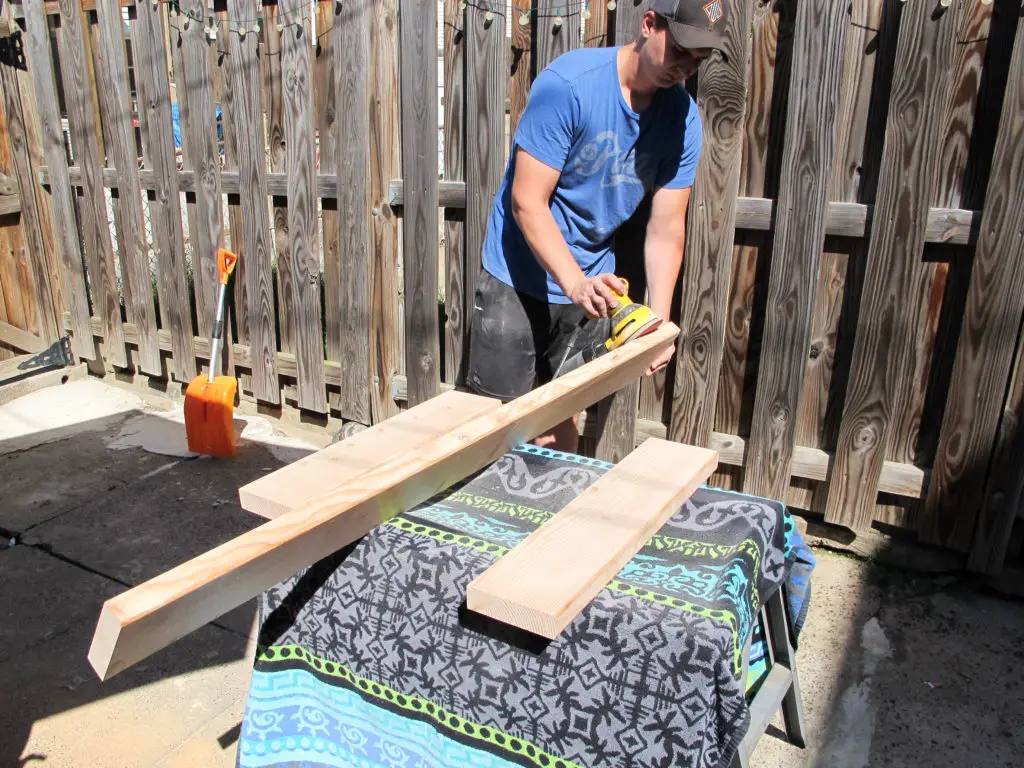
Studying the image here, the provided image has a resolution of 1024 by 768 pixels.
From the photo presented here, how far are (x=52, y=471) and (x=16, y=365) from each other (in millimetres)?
1611

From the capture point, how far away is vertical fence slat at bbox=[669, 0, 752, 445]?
118 inches

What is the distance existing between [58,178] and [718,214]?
4362 mm

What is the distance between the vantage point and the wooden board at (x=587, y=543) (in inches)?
56.7

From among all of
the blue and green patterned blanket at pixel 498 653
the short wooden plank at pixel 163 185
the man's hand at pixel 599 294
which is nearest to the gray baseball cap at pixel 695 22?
the man's hand at pixel 599 294

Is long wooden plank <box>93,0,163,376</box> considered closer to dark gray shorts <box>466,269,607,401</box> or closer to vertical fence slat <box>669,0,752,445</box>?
dark gray shorts <box>466,269,607,401</box>

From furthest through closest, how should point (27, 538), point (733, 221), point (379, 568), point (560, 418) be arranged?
1. point (27, 538)
2. point (733, 221)
3. point (560, 418)
4. point (379, 568)

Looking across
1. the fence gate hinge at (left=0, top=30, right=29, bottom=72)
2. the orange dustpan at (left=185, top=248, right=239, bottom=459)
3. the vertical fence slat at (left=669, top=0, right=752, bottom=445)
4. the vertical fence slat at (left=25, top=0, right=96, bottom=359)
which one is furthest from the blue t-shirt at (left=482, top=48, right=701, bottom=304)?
the fence gate hinge at (left=0, top=30, right=29, bottom=72)

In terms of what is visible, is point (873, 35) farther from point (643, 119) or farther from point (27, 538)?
point (27, 538)

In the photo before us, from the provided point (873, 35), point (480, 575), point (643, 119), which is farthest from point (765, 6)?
point (480, 575)

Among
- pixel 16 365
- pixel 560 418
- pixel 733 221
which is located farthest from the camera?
pixel 16 365

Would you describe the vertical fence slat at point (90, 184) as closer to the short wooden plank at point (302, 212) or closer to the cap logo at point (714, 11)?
the short wooden plank at point (302, 212)

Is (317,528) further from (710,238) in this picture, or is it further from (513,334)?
(710,238)

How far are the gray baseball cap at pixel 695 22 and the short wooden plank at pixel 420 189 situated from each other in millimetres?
1480

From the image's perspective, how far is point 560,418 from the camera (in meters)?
2.17
